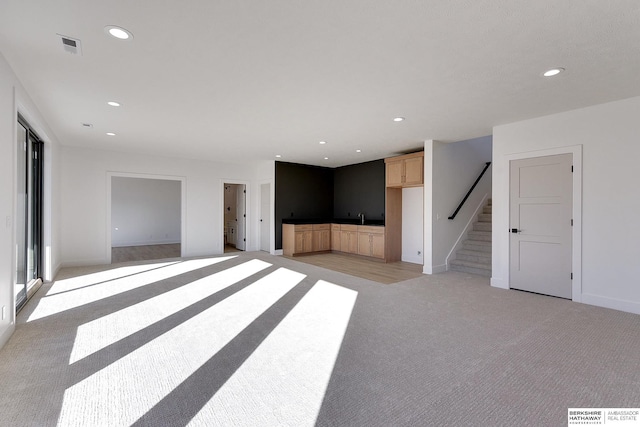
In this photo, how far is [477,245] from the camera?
628 cm

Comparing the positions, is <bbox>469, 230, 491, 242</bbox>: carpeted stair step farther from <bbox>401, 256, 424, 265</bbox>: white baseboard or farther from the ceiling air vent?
the ceiling air vent

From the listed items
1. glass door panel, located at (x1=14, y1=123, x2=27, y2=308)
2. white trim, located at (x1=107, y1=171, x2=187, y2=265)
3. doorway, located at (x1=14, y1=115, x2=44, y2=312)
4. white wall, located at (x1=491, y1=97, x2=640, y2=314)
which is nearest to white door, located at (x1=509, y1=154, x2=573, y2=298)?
white wall, located at (x1=491, y1=97, x2=640, y2=314)

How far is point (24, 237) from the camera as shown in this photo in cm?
411

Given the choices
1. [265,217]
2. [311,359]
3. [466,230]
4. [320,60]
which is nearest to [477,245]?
[466,230]

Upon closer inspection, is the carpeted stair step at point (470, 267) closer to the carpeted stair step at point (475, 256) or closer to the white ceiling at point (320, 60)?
the carpeted stair step at point (475, 256)

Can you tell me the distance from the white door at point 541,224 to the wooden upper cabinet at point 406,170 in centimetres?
183

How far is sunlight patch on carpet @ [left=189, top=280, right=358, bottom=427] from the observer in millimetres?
1763

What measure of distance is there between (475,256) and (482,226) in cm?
90

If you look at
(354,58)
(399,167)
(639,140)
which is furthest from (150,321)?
(639,140)

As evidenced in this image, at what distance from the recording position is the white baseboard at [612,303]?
11.9 ft

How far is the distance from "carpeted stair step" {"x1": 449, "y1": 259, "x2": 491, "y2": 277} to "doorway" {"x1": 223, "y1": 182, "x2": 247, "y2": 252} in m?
5.65

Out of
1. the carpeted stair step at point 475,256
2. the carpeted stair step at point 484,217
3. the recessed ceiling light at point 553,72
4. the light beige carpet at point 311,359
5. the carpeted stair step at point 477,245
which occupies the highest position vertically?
the recessed ceiling light at point 553,72

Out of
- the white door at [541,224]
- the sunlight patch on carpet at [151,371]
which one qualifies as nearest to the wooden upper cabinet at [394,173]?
the white door at [541,224]

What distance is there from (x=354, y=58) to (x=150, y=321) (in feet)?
11.1
